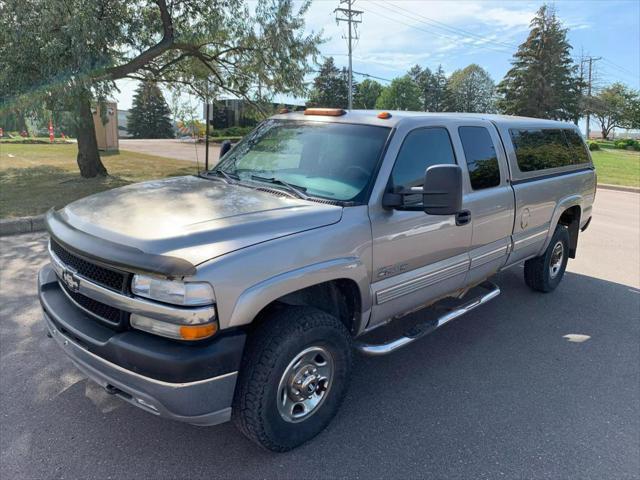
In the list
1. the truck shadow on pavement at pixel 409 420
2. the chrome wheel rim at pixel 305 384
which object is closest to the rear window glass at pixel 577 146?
the truck shadow on pavement at pixel 409 420

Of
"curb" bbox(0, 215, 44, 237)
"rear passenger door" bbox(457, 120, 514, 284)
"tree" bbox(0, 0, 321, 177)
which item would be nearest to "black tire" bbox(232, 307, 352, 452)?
"rear passenger door" bbox(457, 120, 514, 284)

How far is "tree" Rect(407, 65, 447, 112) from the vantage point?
83.4 meters

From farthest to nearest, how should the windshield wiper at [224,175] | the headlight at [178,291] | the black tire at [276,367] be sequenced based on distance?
the windshield wiper at [224,175] → the black tire at [276,367] → the headlight at [178,291]

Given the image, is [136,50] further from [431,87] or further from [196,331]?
[431,87]

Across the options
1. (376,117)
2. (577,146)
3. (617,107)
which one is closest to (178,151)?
(577,146)

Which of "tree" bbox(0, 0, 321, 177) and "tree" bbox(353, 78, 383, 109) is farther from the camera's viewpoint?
"tree" bbox(353, 78, 383, 109)

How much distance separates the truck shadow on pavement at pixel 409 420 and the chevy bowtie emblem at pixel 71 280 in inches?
34.5

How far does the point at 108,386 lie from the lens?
2.51m

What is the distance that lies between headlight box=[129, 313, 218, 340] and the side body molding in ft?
0.35

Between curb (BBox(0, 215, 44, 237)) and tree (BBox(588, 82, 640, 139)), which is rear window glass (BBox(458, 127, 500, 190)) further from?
tree (BBox(588, 82, 640, 139))

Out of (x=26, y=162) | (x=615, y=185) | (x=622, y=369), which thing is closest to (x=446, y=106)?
(x=615, y=185)

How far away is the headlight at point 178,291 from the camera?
2252 millimetres

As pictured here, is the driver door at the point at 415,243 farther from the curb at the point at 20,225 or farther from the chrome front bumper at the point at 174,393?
the curb at the point at 20,225

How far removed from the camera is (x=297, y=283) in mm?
2586
